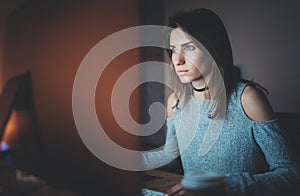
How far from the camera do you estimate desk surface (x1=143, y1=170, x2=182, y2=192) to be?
27.2 inches

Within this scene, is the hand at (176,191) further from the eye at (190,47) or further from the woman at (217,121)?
the eye at (190,47)

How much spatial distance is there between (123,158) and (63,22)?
18.9 inches

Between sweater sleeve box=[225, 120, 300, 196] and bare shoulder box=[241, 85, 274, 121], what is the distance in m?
0.02

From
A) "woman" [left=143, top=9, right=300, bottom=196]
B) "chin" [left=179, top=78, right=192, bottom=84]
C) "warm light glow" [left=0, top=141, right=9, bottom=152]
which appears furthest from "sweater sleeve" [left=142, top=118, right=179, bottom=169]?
"warm light glow" [left=0, top=141, right=9, bottom=152]

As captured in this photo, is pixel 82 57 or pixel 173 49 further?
pixel 82 57

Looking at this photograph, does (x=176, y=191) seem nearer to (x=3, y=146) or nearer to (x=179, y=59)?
(x=179, y=59)

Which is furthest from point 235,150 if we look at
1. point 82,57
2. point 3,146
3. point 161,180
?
point 3,146

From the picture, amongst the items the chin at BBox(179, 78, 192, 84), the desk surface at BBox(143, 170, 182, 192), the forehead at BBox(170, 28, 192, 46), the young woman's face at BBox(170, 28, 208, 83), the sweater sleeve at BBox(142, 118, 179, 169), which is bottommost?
the desk surface at BBox(143, 170, 182, 192)

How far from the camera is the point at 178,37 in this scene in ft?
2.33

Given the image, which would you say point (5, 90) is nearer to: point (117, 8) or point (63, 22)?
point (63, 22)

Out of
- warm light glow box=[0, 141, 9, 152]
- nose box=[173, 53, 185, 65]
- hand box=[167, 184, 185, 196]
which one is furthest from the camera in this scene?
warm light glow box=[0, 141, 9, 152]

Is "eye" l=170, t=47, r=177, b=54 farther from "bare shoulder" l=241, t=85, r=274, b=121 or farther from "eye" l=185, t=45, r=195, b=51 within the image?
"bare shoulder" l=241, t=85, r=274, b=121

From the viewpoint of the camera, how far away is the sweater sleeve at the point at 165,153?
74 centimetres

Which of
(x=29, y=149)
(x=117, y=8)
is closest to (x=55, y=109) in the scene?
(x=29, y=149)
